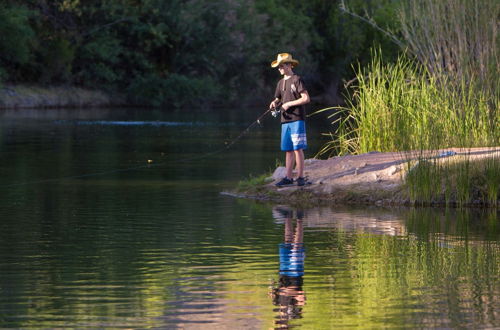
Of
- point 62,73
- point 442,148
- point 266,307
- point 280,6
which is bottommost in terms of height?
point 266,307

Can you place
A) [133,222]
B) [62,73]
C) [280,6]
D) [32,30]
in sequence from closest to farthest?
[133,222] → [32,30] → [62,73] → [280,6]

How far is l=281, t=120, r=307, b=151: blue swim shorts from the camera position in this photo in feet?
58.0

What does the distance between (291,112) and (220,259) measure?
6177mm

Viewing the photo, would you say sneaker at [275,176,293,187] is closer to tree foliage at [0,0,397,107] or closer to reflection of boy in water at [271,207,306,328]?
reflection of boy in water at [271,207,306,328]

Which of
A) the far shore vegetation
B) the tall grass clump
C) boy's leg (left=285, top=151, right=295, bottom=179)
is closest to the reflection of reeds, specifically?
the tall grass clump

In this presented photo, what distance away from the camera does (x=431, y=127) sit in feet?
58.7

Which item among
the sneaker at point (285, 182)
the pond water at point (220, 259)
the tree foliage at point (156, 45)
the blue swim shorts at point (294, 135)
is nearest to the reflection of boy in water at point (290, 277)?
the pond water at point (220, 259)

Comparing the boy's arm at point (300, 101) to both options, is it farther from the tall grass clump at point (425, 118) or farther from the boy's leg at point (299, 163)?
the tall grass clump at point (425, 118)

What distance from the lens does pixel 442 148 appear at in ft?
59.2

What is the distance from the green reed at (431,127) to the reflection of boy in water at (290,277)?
274 cm

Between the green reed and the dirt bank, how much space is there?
0.48 feet

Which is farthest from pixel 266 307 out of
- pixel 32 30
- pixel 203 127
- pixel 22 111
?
pixel 32 30

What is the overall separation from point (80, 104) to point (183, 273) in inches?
2072

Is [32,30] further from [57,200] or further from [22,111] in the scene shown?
[57,200]
